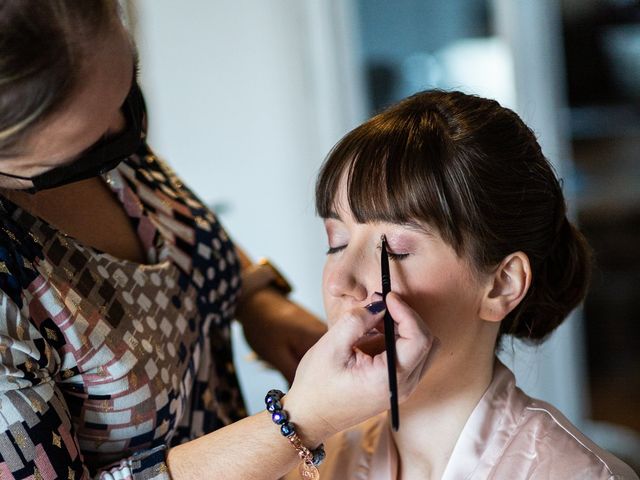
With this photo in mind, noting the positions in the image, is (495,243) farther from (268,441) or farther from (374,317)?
(268,441)

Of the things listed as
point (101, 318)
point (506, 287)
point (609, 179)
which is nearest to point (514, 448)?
point (506, 287)

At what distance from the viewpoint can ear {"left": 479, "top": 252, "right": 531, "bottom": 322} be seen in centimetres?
111

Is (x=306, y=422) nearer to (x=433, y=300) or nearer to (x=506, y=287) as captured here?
(x=433, y=300)

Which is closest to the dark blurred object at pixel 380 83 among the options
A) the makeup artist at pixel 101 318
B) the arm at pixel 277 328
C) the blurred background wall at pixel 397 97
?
the blurred background wall at pixel 397 97

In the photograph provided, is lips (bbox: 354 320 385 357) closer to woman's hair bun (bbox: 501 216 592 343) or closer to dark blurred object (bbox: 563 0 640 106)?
woman's hair bun (bbox: 501 216 592 343)

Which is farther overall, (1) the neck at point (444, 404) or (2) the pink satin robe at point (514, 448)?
(1) the neck at point (444, 404)

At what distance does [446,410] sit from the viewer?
1.15 m

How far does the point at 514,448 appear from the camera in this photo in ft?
3.53

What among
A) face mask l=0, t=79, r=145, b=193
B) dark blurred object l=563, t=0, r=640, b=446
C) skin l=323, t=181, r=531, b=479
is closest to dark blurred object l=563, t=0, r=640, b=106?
dark blurred object l=563, t=0, r=640, b=446

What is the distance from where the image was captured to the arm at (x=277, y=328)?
1346mm

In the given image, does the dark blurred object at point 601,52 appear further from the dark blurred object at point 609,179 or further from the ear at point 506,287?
the ear at point 506,287

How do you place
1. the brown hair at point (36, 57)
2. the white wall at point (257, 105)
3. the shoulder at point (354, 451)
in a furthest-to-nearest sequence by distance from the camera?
1. the white wall at point (257, 105)
2. the shoulder at point (354, 451)
3. the brown hair at point (36, 57)

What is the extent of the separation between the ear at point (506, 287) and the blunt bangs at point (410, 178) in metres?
0.08

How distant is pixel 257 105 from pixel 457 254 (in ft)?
8.04
